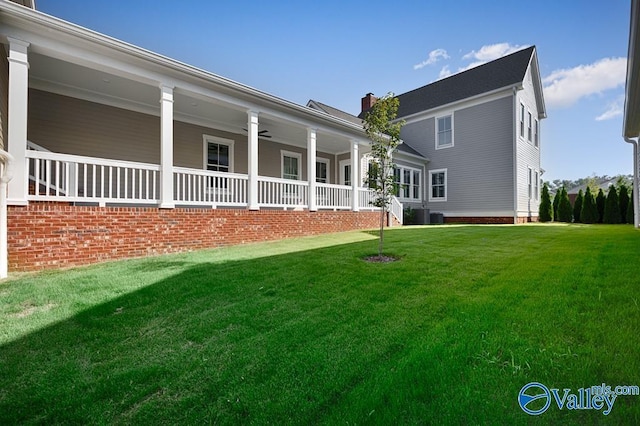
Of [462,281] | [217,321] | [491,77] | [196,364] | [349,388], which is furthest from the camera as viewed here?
[491,77]

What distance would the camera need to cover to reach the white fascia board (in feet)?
48.7

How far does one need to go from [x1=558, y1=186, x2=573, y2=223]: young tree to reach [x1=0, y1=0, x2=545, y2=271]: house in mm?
1919

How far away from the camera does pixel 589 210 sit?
53.0ft

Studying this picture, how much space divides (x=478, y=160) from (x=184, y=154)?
1389cm

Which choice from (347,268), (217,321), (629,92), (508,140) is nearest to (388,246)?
(347,268)

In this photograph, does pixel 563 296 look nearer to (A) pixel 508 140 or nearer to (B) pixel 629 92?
(B) pixel 629 92

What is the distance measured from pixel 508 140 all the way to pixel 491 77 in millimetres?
3848

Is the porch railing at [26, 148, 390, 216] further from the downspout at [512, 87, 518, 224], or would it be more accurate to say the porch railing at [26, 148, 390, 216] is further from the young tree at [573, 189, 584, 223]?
the young tree at [573, 189, 584, 223]

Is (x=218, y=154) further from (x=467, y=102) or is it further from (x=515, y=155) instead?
(x=515, y=155)

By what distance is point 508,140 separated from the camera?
14.8 meters

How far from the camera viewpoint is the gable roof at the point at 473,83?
15.3 m

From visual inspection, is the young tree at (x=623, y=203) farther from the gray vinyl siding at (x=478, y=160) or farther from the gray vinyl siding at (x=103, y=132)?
the gray vinyl siding at (x=103, y=132)

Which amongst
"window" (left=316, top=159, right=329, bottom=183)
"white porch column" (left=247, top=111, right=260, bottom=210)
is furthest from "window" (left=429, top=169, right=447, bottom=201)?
"white porch column" (left=247, top=111, right=260, bottom=210)

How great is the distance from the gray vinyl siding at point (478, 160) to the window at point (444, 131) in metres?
0.24
